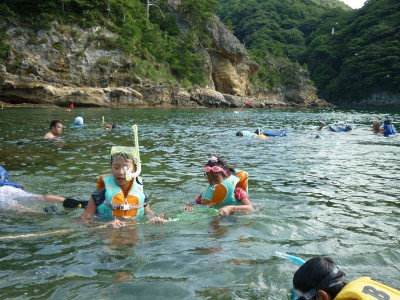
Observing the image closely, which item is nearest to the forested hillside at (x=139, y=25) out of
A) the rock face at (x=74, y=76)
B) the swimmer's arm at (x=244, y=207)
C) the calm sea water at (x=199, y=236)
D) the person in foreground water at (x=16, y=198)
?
the rock face at (x=74, y=76)

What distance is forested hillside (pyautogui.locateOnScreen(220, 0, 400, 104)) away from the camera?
8187 cm

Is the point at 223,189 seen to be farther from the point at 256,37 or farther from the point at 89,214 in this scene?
the point at 256,37

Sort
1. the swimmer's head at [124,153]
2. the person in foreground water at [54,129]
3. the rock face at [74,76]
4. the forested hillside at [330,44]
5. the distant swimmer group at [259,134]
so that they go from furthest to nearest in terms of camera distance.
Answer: the forested hillside at [330,44]
the rock face at [74,76]
the distant swimmer group at [259,134]
the person in foreground water at [54,129]
the swimmer's head at [124,153]

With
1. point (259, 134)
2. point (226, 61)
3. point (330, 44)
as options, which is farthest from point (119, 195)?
point (330, 44)

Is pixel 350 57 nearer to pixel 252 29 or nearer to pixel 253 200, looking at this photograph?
pixel 252 29

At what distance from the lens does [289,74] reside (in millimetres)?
81312

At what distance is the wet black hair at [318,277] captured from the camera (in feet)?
8.71

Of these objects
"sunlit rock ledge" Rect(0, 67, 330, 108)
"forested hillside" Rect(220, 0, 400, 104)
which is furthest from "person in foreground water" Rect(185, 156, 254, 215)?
"forested hillside" Rect(220, 0, 400, 104)

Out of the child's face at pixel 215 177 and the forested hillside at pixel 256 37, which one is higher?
the forested hillside at pixel 256 37

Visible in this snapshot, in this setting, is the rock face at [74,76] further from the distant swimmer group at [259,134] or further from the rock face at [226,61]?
the distant swimmer group at [259,134]

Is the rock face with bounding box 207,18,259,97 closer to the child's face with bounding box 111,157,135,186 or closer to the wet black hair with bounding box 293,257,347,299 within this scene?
the child's face with bounding box 111,157,135,186

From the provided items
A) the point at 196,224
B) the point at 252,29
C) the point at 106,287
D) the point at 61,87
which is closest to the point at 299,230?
the point at 196,224

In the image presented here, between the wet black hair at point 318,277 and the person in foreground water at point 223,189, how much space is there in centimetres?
392

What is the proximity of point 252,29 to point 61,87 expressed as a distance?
91.1m
